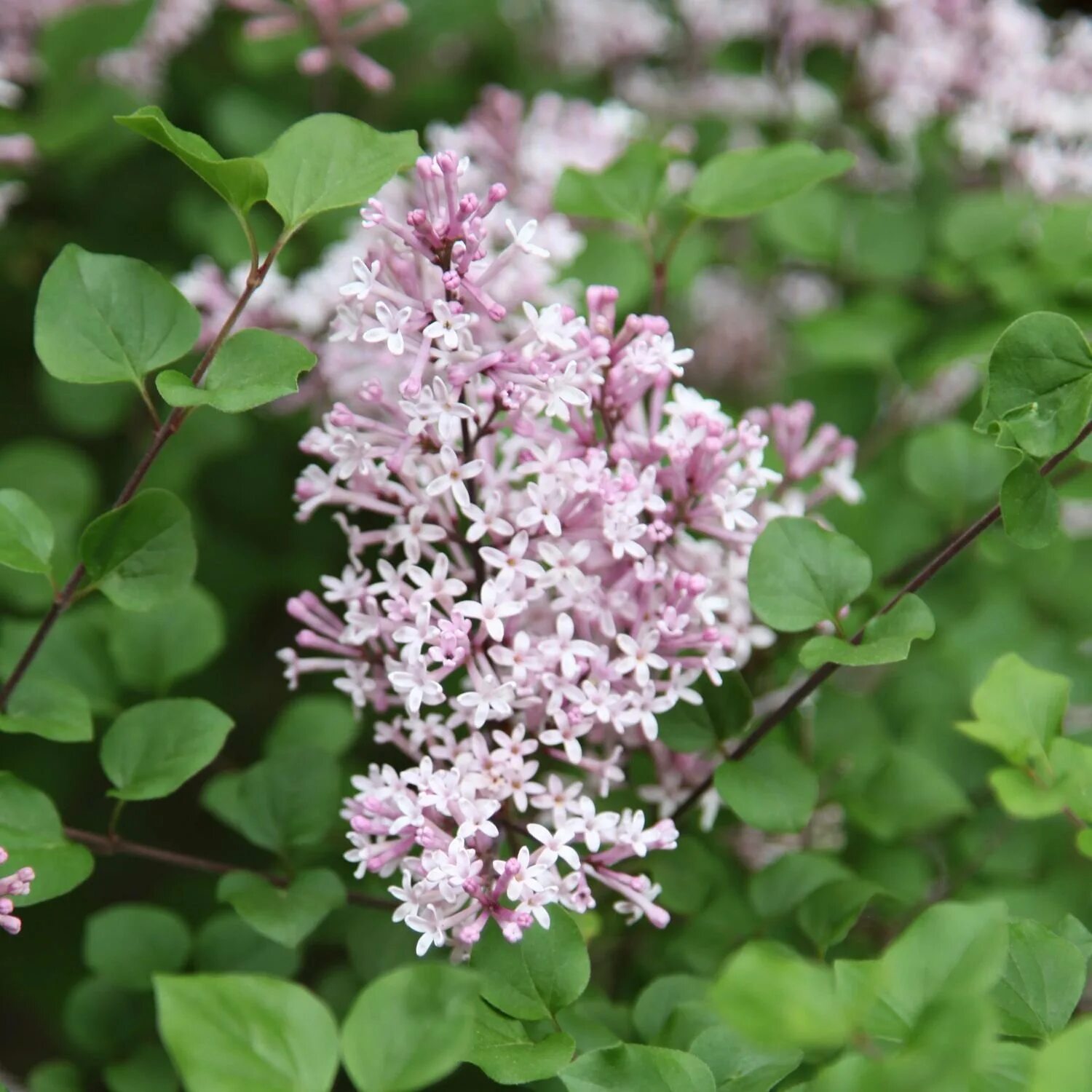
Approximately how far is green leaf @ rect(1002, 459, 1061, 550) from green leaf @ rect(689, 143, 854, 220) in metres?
0.27

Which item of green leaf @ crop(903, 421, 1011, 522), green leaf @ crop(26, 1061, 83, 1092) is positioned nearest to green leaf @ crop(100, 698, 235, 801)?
green leaf @ crop(26, 1061, 83, 1092)

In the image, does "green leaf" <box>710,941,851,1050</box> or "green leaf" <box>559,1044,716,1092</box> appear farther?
"green leaf" <box>559,1044,716,1092</box>

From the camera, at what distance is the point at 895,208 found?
4.31ft

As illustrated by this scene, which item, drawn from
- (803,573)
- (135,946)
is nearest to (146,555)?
(135,946)

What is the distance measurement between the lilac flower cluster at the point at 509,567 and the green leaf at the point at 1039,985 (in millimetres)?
197

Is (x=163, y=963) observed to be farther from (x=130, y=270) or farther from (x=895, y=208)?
(x=895, y=208)

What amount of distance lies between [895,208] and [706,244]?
0.75 ft

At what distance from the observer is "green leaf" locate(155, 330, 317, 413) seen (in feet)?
2.21

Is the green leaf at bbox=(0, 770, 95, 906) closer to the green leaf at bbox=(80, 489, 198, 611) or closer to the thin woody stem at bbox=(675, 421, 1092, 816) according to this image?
the green leaf at bbox=(80, 489, 198, 611)

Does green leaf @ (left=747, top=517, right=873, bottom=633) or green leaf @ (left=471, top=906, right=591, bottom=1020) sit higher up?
green leaf @ (left=747, top=517, right=873, bottom=633)

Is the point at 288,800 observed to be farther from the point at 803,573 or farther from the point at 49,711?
the point at 803,573

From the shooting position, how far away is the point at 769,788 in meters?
0.77

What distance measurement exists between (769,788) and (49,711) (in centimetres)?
46

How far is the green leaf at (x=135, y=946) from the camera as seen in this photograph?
84cm
